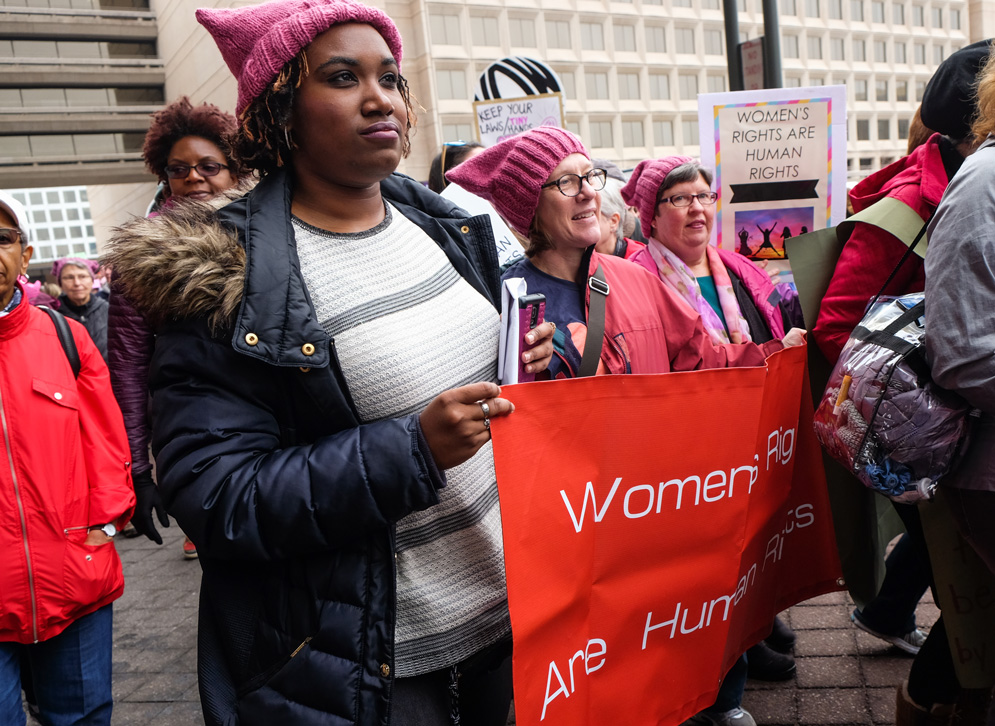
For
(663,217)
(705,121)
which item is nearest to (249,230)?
(663,217)

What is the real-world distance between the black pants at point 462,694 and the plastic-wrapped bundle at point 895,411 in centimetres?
98

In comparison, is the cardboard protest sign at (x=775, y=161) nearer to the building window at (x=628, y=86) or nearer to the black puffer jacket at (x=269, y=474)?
the black puffer jacket at (x=269, y=474)

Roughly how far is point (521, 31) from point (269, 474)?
152 ft

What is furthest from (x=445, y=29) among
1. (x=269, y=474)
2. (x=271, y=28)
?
(x=269, y=474)

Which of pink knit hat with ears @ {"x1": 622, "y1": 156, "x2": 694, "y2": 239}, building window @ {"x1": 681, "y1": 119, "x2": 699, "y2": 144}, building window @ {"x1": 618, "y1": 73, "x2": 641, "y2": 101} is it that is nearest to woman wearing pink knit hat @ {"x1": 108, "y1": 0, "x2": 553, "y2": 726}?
pink knit hat with ears @ {"x1": 622, "y1": 156, "x2": 694, "y2": 239}

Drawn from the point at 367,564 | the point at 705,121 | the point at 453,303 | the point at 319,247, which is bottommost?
the point at 367,564

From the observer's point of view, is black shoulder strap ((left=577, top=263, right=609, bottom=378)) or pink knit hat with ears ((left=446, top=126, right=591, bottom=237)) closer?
black shoulder strap ((left=577, top=263, right=609, bottom=378))

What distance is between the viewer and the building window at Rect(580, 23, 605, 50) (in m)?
46.4

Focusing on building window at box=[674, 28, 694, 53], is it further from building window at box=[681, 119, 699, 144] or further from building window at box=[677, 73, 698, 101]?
building window at box=[681, 119, 699, 144]

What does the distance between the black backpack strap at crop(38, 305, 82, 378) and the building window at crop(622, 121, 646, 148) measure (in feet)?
158

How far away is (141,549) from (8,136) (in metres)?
45.8

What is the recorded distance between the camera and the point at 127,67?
45.2 meters

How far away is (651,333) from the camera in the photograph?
2.55m

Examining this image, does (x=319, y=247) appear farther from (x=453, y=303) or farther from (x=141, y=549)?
(x=141, y=549)
